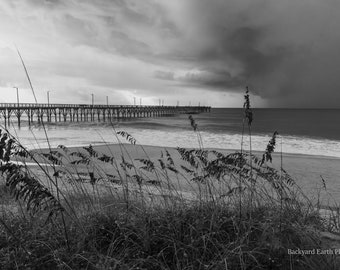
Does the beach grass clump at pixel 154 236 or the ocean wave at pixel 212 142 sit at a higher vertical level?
the beach grass clump at pixel 154 236

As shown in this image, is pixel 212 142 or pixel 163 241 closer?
pixel 163 241

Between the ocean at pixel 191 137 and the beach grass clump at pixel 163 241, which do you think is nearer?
the beach grass clump at pixel 163 241

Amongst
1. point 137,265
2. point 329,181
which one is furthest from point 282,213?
point 329,181

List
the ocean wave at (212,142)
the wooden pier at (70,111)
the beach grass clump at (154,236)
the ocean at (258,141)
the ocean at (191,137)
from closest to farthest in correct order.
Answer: the beach grass clump at (154,236), the ocean at (258,141), the ocean wave at (212,142), the ocean at (191,137), the wooden pier at (70,111)

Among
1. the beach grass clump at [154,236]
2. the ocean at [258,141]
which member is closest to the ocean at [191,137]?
the ocean at [258,141]

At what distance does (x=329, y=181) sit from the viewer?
9711mm


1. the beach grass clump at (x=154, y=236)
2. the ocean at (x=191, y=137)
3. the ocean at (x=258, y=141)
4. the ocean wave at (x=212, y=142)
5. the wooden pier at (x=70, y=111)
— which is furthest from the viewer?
the wooden pier at (x=70, y=111)

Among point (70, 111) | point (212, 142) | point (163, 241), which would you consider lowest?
point (212, 142)

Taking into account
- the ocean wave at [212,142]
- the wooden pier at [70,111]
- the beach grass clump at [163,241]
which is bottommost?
the ocean wave at [212,142]

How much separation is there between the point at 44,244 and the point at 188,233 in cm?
165

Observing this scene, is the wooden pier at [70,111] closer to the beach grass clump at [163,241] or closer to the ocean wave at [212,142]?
the ocean wave at [212,142]

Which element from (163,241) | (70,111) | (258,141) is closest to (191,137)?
(258,141)

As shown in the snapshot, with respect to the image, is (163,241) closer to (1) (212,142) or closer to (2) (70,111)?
(1) (212,142)

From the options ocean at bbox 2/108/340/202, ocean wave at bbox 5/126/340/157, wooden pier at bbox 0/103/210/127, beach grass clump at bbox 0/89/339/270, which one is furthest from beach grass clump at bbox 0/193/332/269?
wooden pier at bbox 0/103/210/127
